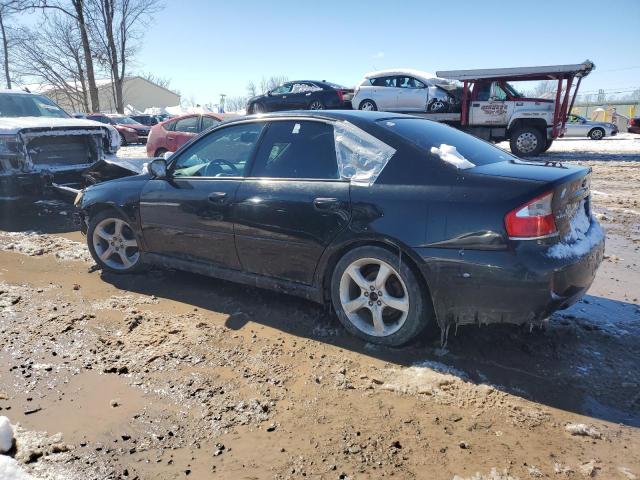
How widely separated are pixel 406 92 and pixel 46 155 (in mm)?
11109

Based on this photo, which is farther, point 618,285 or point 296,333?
point 618,285

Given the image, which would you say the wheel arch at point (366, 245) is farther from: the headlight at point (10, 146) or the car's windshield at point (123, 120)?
the car's windshield at point (123, 120)

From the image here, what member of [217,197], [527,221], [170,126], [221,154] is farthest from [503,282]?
[170,126]

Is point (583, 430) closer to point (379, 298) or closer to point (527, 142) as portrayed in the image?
point (379, 298)

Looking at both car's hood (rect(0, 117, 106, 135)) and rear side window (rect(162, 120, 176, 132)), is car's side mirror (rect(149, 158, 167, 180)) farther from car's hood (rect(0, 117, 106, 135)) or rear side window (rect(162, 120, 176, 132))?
rear side window (rect(162, 120, 176, 132))

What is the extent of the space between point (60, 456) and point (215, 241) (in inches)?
77.1

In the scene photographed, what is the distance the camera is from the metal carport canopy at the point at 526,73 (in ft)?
43.5

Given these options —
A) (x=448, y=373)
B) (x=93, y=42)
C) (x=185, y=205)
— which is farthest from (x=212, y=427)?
(x=93, y=42)

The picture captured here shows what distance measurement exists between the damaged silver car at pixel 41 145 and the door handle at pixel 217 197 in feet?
13.7

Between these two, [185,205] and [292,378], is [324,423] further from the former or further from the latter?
[185,205]

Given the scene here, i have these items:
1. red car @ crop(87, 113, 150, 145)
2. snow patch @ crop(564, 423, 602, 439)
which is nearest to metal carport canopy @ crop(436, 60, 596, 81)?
snow patch @ crop(564, 423, 602, 439)

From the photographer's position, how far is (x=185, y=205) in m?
4.05

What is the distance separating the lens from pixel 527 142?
1423 cm

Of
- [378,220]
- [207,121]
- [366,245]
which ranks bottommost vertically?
[366,245]
